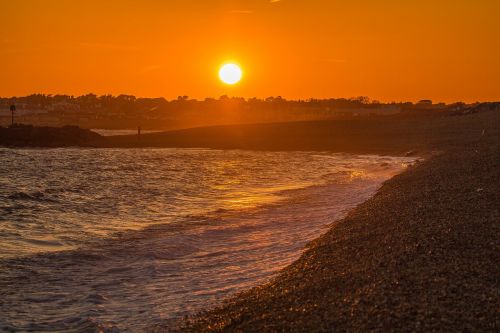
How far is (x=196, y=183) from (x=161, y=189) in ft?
8.85

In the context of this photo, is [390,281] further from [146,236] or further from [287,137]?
[287,137]

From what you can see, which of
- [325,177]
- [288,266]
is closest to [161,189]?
[325,177]

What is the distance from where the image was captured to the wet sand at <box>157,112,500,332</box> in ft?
21.1

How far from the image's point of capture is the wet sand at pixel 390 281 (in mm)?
6438

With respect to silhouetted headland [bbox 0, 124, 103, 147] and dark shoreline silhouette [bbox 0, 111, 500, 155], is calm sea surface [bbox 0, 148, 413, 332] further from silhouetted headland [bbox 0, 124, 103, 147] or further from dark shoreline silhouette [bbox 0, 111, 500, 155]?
silhouetted headland [bbox 0, 124, 103, 147]

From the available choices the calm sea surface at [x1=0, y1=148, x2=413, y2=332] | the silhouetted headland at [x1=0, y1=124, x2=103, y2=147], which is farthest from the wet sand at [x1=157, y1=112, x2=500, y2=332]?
the silhouetted headland at [x1=0, y1=124, x2=103, y2=147]

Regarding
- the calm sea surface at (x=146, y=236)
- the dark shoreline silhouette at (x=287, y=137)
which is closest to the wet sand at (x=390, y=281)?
the calm sea surface at (x=146, y=236)

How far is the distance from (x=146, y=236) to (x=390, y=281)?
770 centimetres

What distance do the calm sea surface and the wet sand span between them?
2.98ft

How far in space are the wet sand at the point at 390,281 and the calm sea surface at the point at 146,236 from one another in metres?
0.91

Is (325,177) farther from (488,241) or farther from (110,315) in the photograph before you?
(110,315)

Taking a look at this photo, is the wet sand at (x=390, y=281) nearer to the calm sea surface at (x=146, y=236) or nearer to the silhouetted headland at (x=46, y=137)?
the calm sea surface at (x=146, y=236)

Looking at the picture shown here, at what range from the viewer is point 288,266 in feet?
33.2

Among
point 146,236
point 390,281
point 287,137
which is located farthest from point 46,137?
point 390,281
